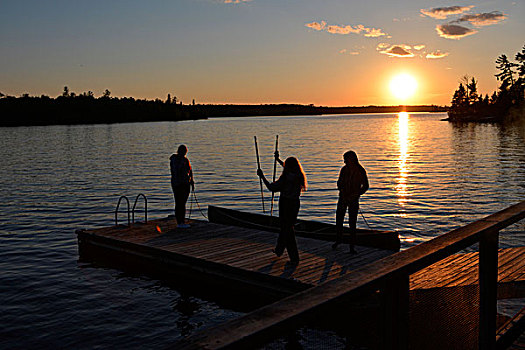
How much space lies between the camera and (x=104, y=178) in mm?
40406

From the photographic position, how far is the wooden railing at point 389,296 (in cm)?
190

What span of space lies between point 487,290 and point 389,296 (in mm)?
1575

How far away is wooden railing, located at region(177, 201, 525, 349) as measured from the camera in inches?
74.8

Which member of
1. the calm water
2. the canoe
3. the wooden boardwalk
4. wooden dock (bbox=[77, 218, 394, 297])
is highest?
the wooden boardwalk

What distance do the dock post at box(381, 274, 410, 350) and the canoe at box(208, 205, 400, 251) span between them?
10.2m

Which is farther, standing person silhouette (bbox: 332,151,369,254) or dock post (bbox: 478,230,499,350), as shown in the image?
standing person silhouette (bbox: 332,151,369,254)

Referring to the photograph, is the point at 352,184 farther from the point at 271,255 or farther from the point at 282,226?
the point at 271,255

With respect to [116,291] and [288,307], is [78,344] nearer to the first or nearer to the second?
[116,291]

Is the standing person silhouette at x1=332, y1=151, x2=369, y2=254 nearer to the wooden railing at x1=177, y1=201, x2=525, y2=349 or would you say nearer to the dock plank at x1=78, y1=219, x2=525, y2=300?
the dock plank at x1=78, y1=219, x2=525, y2=300

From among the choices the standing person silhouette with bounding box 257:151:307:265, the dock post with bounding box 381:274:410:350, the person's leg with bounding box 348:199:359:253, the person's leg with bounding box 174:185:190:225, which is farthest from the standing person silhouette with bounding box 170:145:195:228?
the dock post with bounding box 381:274:410:350

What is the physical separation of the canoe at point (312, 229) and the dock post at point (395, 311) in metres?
10.2

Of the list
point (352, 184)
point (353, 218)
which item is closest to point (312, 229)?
point (353, 218)

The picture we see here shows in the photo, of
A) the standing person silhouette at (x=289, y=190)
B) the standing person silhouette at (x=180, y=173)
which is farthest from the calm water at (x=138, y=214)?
the standing person silhouette at (x=180, y=173)

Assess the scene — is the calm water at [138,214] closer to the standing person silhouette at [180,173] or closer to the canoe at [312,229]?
the standing person silhouette at [180,173]
